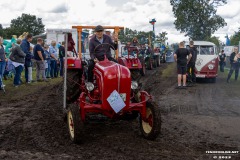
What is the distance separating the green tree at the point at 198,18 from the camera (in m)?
38.9

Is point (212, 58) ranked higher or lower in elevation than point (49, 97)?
higher

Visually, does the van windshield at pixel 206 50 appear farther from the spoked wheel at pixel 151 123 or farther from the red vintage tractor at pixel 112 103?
the spoked wheel at pixel 151 123

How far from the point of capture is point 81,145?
5297mm

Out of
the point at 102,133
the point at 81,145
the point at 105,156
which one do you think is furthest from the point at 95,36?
the point at 105,156

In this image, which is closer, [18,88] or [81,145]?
[81,145]

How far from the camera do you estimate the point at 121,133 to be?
6.00 m

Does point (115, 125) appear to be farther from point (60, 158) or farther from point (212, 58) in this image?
point (212, 58)

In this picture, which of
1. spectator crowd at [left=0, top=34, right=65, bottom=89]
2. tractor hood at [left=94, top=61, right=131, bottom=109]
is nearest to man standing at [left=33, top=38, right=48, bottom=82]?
spectator crowd at [left=0, top=34, right=65, bottom=89]

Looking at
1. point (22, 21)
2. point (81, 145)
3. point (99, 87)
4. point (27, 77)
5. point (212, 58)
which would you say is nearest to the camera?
point (81, 145)

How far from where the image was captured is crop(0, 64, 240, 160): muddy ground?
191 inches

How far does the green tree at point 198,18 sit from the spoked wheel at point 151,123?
111 ft

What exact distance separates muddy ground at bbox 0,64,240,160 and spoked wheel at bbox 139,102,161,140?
0.13 metres

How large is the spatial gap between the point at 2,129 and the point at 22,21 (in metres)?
76.3

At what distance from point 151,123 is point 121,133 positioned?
60 centimetres
